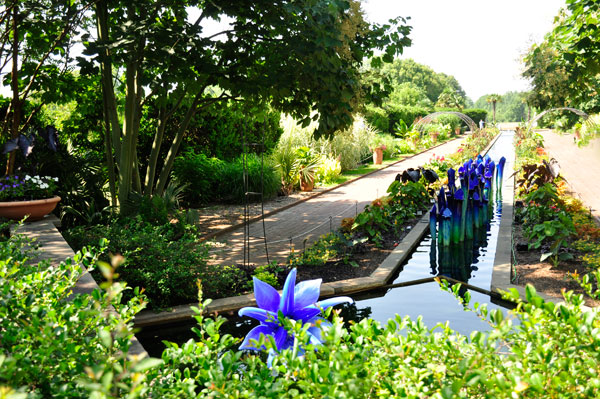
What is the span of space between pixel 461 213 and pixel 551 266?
1.80 meters

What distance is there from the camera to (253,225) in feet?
30.0

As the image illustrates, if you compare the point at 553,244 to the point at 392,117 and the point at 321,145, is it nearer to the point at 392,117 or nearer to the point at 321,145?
the point at 321,145

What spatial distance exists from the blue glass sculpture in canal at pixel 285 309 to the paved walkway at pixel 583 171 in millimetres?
8570

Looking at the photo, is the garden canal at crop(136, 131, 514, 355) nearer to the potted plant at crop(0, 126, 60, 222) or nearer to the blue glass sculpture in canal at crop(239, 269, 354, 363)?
the blue glass sculpture in canal at crop(239, 269, 354, 363)

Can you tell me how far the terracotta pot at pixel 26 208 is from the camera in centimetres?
688

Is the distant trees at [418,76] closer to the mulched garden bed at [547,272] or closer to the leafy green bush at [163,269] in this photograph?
the mulched garden bed at [547,272]

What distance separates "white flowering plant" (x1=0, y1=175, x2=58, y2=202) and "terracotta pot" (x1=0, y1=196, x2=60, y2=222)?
0.30 m

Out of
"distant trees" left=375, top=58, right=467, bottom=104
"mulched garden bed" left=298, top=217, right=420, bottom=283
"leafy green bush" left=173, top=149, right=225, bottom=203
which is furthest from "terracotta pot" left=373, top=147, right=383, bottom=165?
"distant trees" left=375, top=58, right=467, bottom=104

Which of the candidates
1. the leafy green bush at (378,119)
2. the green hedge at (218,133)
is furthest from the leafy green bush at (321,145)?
the leafy green bush at (378,119)

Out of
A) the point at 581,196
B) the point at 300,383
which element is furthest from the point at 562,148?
the point at 300,383

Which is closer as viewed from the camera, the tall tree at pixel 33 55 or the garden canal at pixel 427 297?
the garden canal at pixel 427 297

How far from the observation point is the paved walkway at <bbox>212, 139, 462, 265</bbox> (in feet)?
22.7

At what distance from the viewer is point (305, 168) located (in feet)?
43.8

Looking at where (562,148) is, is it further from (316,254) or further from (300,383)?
(300,383)
